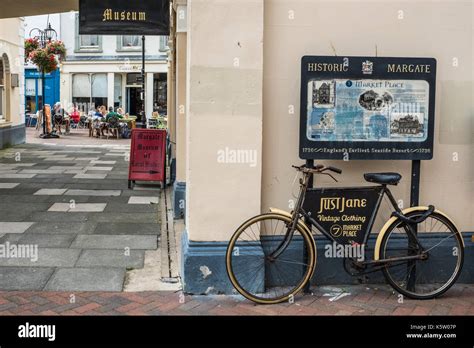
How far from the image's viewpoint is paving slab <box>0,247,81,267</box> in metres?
5.91

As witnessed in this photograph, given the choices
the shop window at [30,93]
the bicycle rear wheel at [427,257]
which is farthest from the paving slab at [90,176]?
the shop window at [30,93]

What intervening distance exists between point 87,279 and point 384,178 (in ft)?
9.37

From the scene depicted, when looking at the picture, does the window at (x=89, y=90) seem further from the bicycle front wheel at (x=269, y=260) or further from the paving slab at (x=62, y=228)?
the bicycle front wheel at (x=269, y=260)

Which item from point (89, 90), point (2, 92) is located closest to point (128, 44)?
point (89, 90)

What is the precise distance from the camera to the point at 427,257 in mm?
5215

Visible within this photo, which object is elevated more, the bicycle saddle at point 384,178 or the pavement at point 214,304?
the bicycle saddle at point 384,178

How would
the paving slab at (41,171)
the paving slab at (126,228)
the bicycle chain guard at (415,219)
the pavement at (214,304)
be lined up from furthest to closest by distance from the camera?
the paving slab at (41,171)
the paving slab at (126,228)
the bicycle chain guard at (415,219)
the pavement at (214,304)

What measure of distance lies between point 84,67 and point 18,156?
2122 cm

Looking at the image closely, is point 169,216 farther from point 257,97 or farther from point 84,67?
point 84,67

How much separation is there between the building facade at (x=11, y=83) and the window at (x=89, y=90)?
51.6 feet

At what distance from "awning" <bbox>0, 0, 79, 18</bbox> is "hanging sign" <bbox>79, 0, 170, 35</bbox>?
17.0 feet

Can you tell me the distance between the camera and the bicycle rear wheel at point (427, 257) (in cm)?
516
